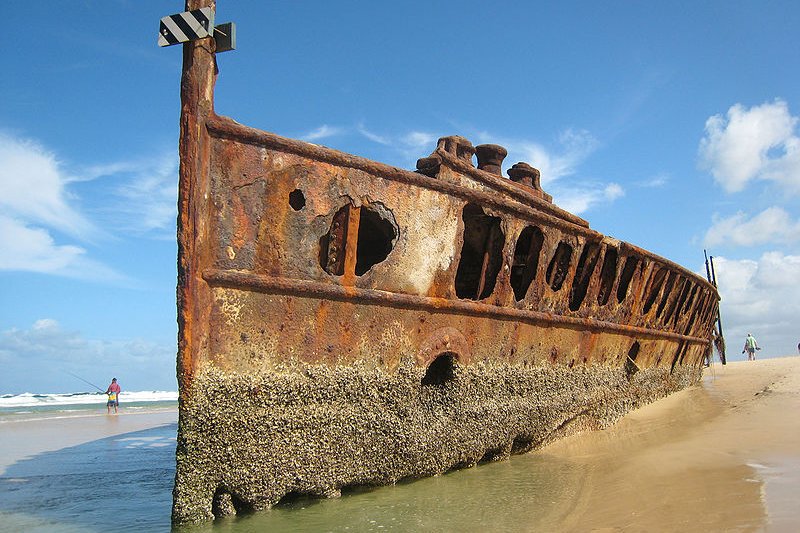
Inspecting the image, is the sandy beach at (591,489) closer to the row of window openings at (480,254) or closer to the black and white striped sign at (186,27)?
the row of window openings at (480,254)

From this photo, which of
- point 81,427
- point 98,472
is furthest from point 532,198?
point 81,427

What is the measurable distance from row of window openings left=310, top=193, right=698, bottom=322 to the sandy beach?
1.70m

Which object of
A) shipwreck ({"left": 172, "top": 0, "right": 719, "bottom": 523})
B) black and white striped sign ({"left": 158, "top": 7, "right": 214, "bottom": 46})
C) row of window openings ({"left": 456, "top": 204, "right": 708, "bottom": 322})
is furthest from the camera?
row of window openings ({"left": 456, "top": 204, "right": 708, "bottom": 322})

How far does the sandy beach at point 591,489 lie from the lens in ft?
12.1

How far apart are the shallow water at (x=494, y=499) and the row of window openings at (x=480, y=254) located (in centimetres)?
170

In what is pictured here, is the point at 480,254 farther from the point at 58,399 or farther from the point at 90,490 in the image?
the point at 58,399

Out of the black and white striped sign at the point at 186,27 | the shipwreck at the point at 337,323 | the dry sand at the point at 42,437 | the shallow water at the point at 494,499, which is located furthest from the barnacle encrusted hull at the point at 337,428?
the dry sand at the point at 42,437

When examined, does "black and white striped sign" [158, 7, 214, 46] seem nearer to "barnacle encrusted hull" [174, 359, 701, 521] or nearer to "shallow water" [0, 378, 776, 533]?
"barnacle encrusted hull" [174, 359, 701, 521]

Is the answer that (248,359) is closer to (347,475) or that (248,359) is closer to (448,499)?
(347,475)

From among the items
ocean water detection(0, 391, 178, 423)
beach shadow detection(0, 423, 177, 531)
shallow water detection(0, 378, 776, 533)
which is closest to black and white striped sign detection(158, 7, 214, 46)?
shallow water detection(0, 378, 776, 533)

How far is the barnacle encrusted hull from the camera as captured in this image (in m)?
3.79

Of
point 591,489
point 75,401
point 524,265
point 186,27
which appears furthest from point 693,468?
point 75,401

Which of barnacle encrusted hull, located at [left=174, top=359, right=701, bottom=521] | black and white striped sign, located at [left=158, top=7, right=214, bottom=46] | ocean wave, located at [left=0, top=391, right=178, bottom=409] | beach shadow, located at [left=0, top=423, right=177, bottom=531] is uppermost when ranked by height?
black and white striped sign, located at [left=158, top=7, right=214, bottom=46]

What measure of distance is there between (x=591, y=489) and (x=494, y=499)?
822 millimetres
